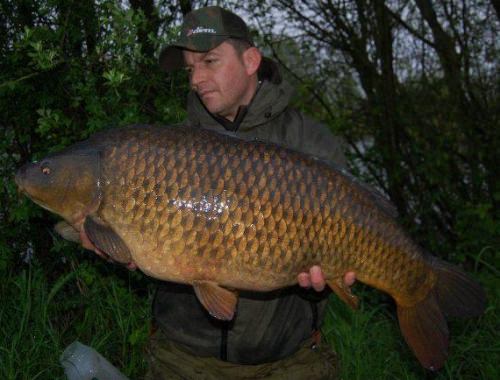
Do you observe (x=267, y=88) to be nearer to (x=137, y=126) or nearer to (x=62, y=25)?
(x=137, y=126)

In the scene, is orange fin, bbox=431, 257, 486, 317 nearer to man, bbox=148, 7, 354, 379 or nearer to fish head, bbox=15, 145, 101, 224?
man, bbox=148, 7, 354, 379

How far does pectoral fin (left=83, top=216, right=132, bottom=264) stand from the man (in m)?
0.39

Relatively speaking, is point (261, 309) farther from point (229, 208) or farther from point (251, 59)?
point (251, 59)

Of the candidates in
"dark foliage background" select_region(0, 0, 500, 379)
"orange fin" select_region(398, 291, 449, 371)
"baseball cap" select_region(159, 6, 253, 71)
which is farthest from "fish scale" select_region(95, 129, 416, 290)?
"dark foliage background" select_region(0, 0, 500, 379)

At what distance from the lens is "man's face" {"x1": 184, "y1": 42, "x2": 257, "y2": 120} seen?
6.79 ft

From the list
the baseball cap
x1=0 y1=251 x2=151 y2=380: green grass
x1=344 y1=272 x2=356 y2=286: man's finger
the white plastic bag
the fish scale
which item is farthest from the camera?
x1=0 y1=251 x2=151 y2=380: green grass

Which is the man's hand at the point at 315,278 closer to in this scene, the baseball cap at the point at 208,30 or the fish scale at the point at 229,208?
the fish scale at the point at 229,208

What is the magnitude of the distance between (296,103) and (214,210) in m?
3.72

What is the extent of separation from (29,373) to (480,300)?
5.84ft

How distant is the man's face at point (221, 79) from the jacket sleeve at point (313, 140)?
7.8 inches

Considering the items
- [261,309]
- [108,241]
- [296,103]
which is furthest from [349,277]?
[296,103]

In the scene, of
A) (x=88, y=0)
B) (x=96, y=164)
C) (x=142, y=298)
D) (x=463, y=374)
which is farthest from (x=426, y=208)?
(x=96, y=164)

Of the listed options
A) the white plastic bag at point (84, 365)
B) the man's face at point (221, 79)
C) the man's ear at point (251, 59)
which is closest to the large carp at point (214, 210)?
the man's face at point (221, 79)

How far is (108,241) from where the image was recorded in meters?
1.67
